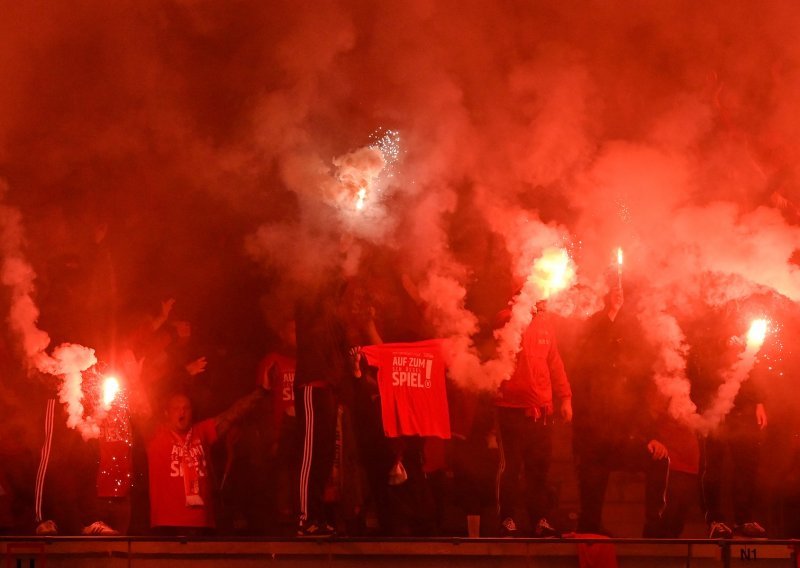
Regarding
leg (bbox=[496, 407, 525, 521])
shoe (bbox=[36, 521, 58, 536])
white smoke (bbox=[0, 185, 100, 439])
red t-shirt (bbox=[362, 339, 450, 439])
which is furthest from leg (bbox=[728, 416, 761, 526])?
shoe (bbox=[36, 521, 58, 536])

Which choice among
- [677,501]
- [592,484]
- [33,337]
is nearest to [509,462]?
[592,484]

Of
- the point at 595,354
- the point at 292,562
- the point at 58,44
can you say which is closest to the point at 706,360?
the point at 595,354

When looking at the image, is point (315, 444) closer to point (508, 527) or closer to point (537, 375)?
point (508, 527)


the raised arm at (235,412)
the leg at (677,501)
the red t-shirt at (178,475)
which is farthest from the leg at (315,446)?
the leg at (677,501)

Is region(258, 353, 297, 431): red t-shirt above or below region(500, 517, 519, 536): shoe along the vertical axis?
above

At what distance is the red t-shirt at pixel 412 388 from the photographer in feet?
24.7

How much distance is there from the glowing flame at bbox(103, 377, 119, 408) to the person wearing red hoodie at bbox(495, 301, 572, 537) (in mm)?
2838

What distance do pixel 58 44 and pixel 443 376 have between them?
13.7 ft

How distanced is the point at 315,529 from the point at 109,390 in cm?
196

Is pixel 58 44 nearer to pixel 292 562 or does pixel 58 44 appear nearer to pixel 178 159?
pixel 178 159

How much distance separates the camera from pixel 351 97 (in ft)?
27.2

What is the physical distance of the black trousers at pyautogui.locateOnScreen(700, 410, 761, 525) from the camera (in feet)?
24.6

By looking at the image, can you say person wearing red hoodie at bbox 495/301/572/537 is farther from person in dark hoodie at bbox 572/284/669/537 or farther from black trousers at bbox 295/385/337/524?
black trousers at bbox 295/385/337/524

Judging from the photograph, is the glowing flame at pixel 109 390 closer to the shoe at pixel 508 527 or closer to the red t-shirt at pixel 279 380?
the red t-shirt at pixel 279 380
